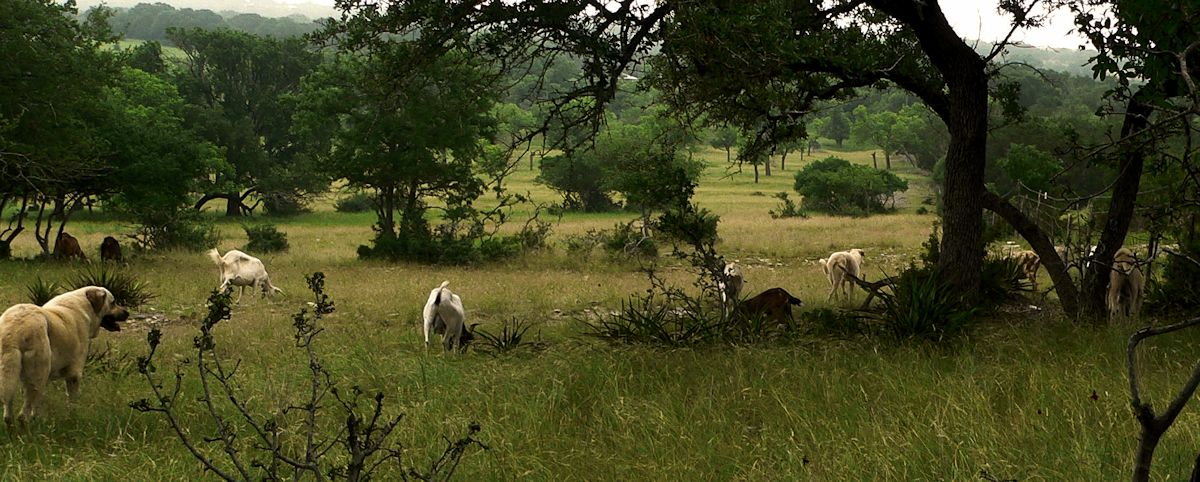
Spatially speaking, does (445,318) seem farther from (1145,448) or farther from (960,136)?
(1145,448)

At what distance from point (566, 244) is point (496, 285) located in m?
11.6

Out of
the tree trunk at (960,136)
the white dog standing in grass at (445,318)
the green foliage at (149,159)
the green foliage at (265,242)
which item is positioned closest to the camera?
the white dog standing in grass at (445,318)

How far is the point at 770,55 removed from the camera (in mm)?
8297

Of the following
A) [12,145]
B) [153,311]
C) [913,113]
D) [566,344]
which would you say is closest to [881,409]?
[566,344]

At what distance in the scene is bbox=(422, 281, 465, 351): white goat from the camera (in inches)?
346

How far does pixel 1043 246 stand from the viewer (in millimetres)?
9586

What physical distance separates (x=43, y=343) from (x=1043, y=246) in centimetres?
982

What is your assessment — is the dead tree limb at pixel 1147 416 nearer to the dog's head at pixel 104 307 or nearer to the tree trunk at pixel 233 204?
the dog's head at pixel 104 307

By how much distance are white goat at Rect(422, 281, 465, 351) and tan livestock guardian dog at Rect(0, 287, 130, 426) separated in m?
2.99

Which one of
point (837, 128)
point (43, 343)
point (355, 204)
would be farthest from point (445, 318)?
point (837, 128)

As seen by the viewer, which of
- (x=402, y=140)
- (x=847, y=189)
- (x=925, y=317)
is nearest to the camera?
(x=925, y=317)

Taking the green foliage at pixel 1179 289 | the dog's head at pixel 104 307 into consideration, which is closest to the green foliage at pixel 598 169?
the green foliage at pixel 1179 289

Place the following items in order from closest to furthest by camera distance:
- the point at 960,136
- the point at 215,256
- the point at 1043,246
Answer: the point at 960,136, the point at 1043,246, the point at 215,256

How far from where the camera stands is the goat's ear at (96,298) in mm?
7333
